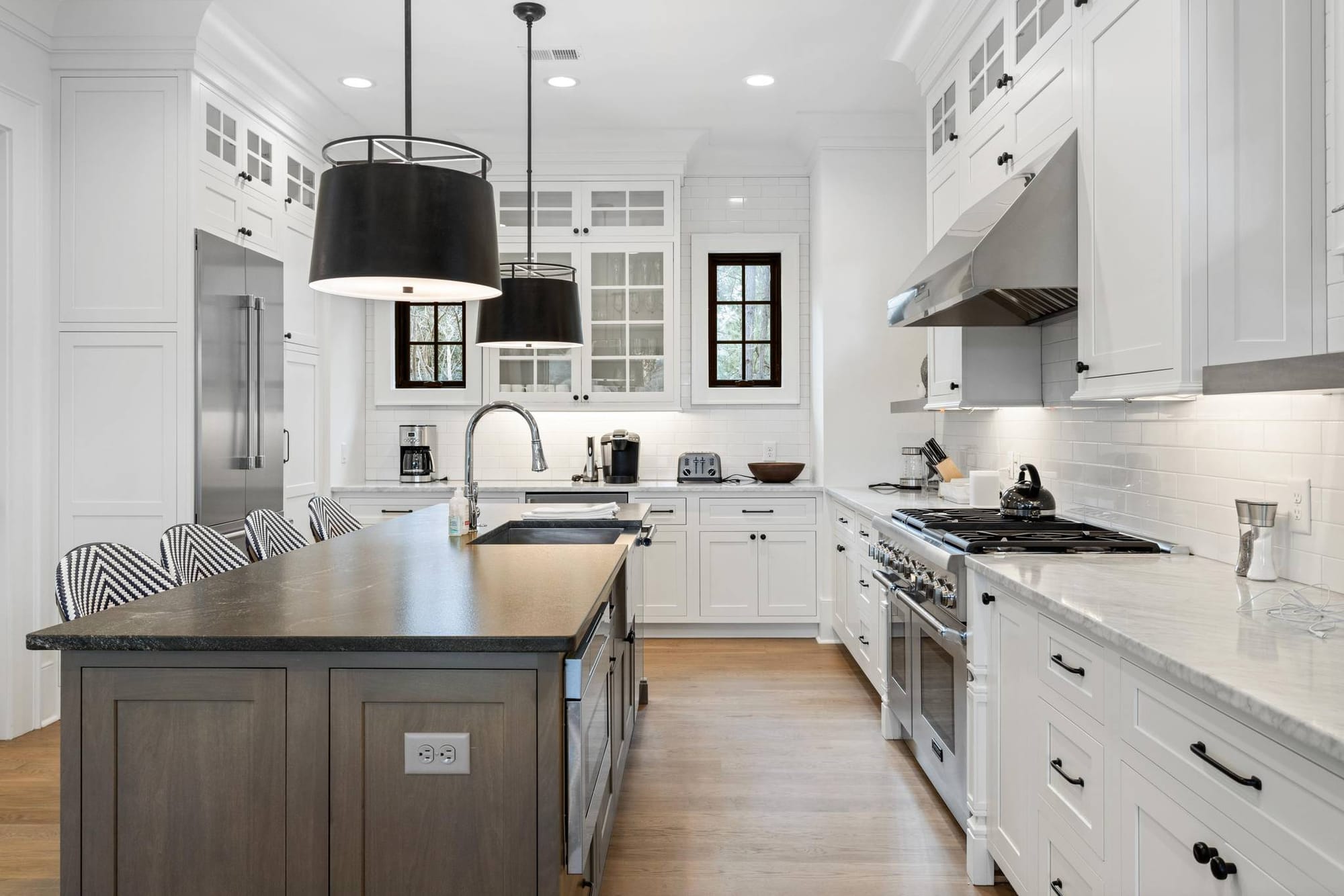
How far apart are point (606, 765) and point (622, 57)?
3.34 m

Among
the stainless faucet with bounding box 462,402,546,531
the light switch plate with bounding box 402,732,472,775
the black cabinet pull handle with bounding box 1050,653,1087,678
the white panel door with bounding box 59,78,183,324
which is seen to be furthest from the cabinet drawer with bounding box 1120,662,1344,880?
the white panel door with bounding box 59,78,183,324

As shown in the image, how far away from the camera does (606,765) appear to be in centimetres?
257

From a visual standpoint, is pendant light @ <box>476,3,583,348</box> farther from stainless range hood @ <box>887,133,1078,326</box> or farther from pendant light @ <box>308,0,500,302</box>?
stainless range hood @ <box>887,133,1078,326</box>

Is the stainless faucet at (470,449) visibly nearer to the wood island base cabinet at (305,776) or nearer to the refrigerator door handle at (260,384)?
the wood island base cabinet at (305,776)

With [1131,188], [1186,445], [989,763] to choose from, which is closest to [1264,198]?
[1131,188]

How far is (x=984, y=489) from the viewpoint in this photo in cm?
382

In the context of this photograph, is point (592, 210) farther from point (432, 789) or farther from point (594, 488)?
point (432, 789)

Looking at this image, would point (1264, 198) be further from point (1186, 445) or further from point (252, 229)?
point (252, 229)

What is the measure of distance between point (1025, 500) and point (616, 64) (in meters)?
2.88

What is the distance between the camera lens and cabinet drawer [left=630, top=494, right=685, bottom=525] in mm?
5457

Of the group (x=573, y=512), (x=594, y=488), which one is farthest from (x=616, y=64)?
(x=594, y=488)

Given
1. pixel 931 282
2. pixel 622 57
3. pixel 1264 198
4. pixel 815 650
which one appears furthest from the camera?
pixel 815 650

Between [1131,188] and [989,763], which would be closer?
[1131,188]

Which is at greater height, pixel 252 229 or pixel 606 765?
pixel 252 229
